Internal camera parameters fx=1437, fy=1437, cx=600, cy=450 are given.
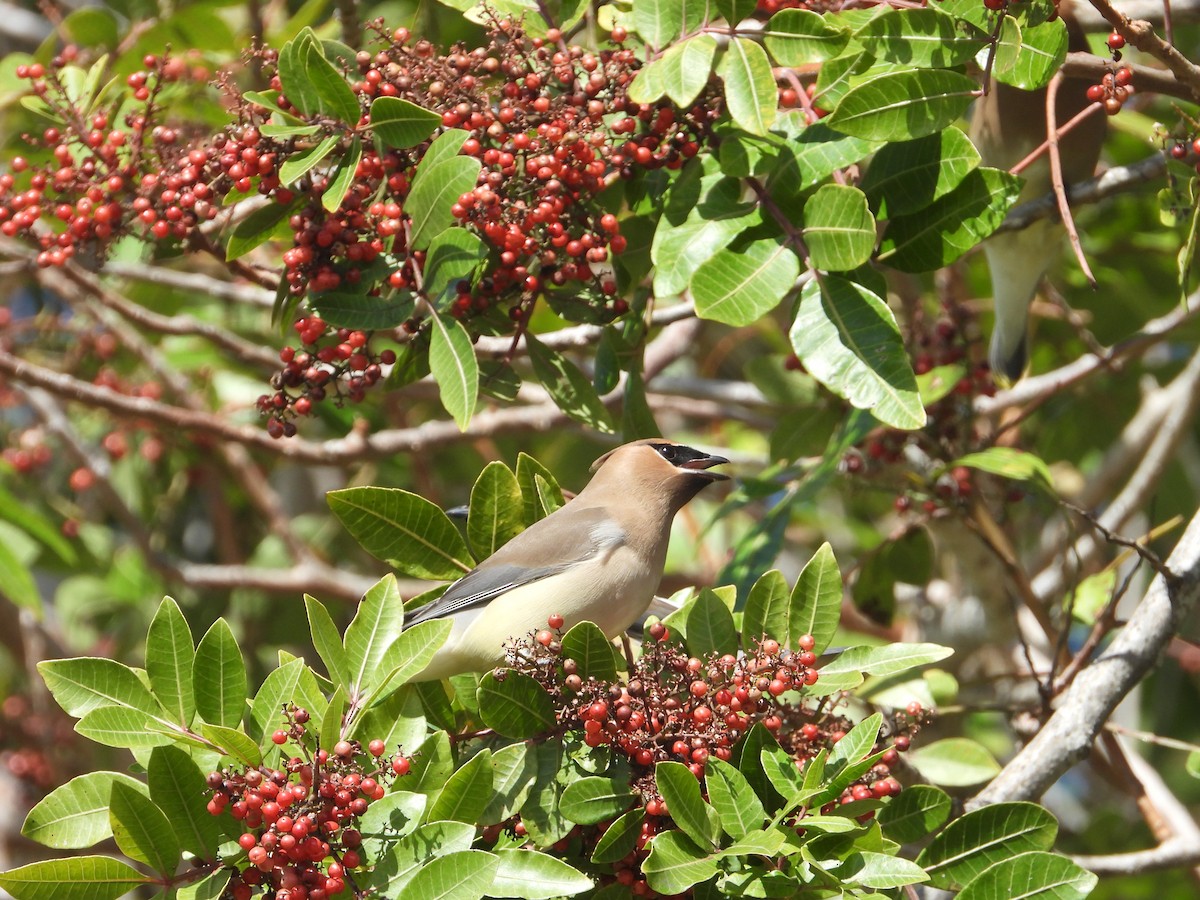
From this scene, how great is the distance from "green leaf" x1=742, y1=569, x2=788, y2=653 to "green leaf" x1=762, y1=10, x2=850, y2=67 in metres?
0.87

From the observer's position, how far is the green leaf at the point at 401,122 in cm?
229

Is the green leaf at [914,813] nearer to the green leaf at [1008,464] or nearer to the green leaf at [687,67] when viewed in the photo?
the green leaf at [1008,464]

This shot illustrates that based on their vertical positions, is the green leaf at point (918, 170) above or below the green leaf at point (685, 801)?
above

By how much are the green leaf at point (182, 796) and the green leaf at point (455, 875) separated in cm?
32

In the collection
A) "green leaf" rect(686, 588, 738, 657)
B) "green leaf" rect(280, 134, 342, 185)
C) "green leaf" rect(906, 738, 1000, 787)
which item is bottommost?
"green leaf" rect(906, 738, 1000, 787)

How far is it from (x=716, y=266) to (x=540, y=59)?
0.48 metres

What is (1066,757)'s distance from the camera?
2492 mm

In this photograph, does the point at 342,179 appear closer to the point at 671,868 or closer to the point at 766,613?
the point at 766,613

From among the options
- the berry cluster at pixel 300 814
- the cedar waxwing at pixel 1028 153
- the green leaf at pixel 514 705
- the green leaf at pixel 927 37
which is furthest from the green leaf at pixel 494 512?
the cedar waxwing at pixel 1028 153

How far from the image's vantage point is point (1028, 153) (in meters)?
3.36

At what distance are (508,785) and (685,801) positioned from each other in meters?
0.29

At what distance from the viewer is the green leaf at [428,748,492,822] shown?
6.58 feet

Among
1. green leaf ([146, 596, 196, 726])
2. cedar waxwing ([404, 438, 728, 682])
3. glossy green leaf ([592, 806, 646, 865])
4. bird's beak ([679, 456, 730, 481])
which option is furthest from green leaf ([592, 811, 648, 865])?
bird's beak ([679, 456, 730, 481])

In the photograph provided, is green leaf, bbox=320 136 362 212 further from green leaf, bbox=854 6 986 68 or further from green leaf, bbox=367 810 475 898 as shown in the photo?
green leaf, bbox=367 810 475 898
